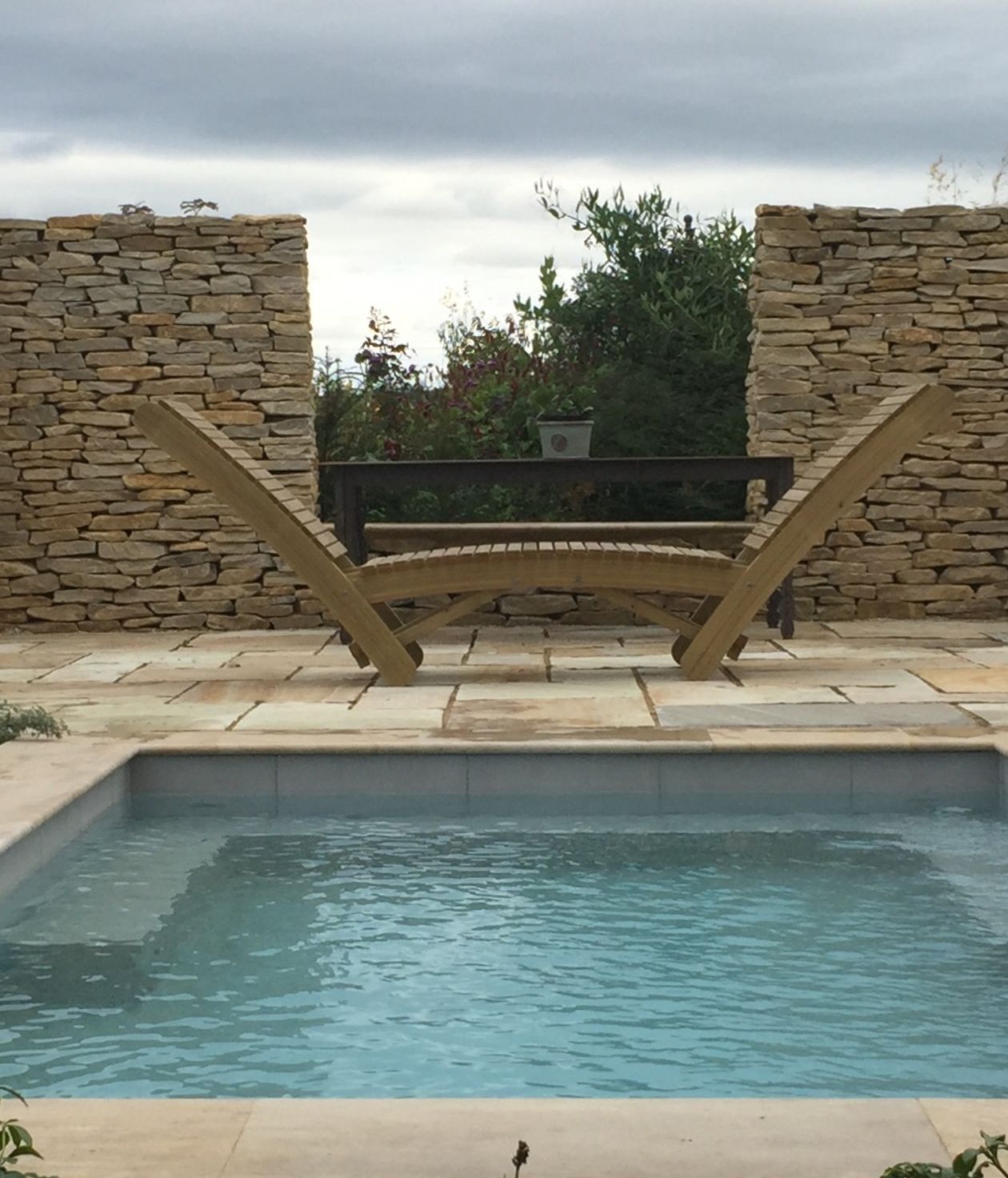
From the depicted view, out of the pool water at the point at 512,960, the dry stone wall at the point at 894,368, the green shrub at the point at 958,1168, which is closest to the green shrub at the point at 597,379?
the dry stone wall at the point at 894,368

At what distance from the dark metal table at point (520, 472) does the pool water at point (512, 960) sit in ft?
10.1

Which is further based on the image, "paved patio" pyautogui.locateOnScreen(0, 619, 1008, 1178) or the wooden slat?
the wooden slat

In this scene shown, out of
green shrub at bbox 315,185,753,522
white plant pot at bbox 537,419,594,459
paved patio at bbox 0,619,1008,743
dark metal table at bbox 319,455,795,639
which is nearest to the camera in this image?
paved patio at bbox 0,619,1008,743

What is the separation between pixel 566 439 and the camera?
7.48m

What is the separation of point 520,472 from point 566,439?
280 millimetres

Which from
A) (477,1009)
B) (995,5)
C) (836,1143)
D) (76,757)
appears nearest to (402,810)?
(76,757)

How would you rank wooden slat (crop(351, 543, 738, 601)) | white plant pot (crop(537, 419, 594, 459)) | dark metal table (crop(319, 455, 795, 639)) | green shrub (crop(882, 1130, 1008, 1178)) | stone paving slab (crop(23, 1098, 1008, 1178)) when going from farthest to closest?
white plant pot (crop(537, 419, 594, 459)), dark metal table (crop(319, 455, 795, 639)), wooden slat (crop(351, 543, 738, 601)), stone paving slab (crop(23, 1098, 1008, 1178)), green shrub (crop(882, 1130, 1008, 1178))

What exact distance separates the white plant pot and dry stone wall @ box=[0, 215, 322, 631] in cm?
134

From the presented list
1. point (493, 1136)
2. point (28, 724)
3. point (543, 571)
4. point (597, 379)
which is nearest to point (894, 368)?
point (597, 379)

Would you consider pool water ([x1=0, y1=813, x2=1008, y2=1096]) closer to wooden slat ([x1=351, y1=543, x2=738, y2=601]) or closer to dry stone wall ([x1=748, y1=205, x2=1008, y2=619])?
wooden slat ([x1=351, y1=543, x2=738, y2=601])

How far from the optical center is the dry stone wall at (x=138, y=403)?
8.04 m

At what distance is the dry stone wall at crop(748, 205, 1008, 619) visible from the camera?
8062mm

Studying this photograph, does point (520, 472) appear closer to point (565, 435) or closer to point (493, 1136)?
point (565, 435)

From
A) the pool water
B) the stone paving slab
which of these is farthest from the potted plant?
the stone paving slab
